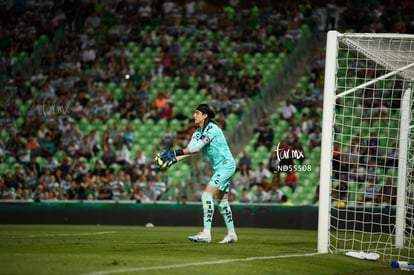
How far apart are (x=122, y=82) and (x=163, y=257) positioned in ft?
59.7

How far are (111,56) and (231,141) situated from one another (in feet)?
23.1

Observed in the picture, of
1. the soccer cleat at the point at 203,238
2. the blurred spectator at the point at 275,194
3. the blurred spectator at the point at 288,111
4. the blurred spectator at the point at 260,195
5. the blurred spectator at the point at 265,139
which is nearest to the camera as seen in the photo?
the soccer cleat at the point at 203,238

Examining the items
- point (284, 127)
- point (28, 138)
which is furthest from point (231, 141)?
point (28, 138)

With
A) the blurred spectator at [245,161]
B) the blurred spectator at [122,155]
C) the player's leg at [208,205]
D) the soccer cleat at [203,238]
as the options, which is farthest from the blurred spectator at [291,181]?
the player's leg at [208,205]

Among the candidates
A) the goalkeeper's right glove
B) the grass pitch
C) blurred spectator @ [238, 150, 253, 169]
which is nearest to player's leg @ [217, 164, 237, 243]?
the grass pitch

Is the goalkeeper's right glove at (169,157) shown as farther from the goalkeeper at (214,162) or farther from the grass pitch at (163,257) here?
the grass pitch at (163,257)

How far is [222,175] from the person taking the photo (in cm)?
1316

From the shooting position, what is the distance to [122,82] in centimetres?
2852

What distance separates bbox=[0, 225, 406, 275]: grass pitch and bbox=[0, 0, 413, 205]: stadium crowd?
30.5 ft

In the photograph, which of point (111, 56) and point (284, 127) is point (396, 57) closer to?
point (284, 127)

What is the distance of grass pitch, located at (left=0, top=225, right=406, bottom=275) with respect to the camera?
957cm

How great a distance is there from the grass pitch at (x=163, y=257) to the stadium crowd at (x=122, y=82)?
930 cm

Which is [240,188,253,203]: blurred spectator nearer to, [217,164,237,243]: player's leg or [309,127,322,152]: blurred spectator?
[309,127,322,152]: blurred spectator

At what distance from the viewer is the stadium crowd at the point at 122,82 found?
78.3ft
